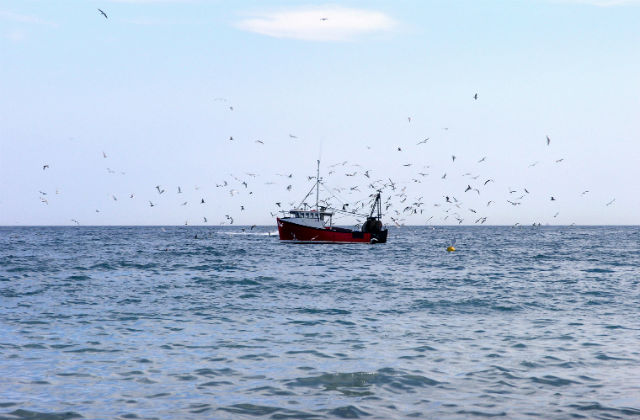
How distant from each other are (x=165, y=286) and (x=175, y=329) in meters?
13.4

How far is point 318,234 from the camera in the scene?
78.6m

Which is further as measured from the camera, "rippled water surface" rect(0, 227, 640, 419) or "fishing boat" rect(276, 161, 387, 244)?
"fishing boat" rect(276, 161, 387, 244)

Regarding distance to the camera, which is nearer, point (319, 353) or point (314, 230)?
point (319, 353)

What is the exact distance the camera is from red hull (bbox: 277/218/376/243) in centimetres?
7856

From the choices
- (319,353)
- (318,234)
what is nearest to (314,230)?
(318,234)

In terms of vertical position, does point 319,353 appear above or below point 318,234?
below

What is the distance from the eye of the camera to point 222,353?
45.6 feet

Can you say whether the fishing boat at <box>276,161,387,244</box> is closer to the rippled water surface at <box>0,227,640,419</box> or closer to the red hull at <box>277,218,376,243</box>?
the red hull at <box>277,218,376,243</box>

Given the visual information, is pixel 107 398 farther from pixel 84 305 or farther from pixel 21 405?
pixel 84 305

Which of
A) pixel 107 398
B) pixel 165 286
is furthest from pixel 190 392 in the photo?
pixel 165 286

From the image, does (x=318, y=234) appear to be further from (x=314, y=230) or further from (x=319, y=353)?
(x=319, y=353)

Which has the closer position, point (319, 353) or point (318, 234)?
point (319, 353)

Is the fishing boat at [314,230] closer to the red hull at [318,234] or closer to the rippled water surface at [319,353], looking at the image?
the red hull at [318,234]

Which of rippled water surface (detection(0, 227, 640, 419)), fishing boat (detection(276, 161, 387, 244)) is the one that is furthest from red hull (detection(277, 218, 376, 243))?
rippled water surface (detection(0, 227, 640, 419))
